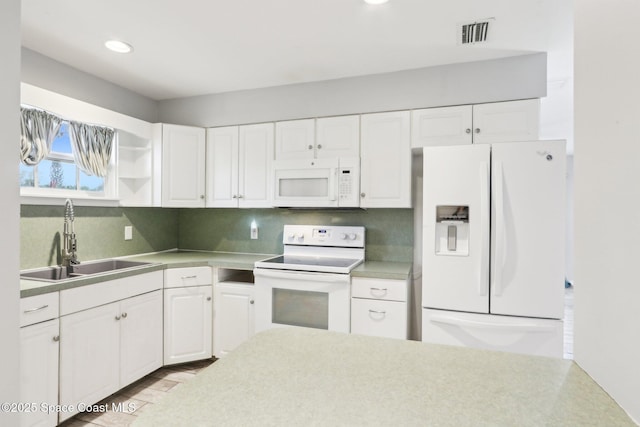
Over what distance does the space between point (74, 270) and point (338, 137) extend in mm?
2262

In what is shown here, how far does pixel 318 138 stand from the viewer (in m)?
2.90

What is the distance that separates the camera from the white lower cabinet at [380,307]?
7.87 feet

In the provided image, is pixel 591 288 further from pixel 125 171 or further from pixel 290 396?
pixel 125 171

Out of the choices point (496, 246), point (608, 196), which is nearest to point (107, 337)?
point (496, 246)

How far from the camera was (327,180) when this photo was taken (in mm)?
2795

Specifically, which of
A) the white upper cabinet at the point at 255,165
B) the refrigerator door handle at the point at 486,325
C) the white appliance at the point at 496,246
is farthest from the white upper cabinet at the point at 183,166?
the refrigerator door handle at the point at 486,325

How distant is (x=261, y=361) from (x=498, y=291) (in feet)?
5.87

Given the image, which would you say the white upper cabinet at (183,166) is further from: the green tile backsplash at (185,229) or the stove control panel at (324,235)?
the stove control panel at (324,235)

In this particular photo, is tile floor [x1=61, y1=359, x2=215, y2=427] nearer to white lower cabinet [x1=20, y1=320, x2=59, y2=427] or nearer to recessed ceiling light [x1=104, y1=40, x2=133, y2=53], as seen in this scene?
white lower cabinet [x1=20, y1=320, x2=59, y2=427]

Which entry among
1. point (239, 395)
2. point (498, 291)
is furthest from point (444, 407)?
point (498, 291)

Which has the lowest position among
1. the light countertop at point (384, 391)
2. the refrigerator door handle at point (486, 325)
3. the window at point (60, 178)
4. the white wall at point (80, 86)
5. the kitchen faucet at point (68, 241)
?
the refrigerator door handle at point (486, 325)

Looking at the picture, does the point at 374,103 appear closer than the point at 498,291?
No

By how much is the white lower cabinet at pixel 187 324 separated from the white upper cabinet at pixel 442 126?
2.12 m

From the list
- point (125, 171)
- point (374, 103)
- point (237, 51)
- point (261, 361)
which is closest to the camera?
point (261, 361)
